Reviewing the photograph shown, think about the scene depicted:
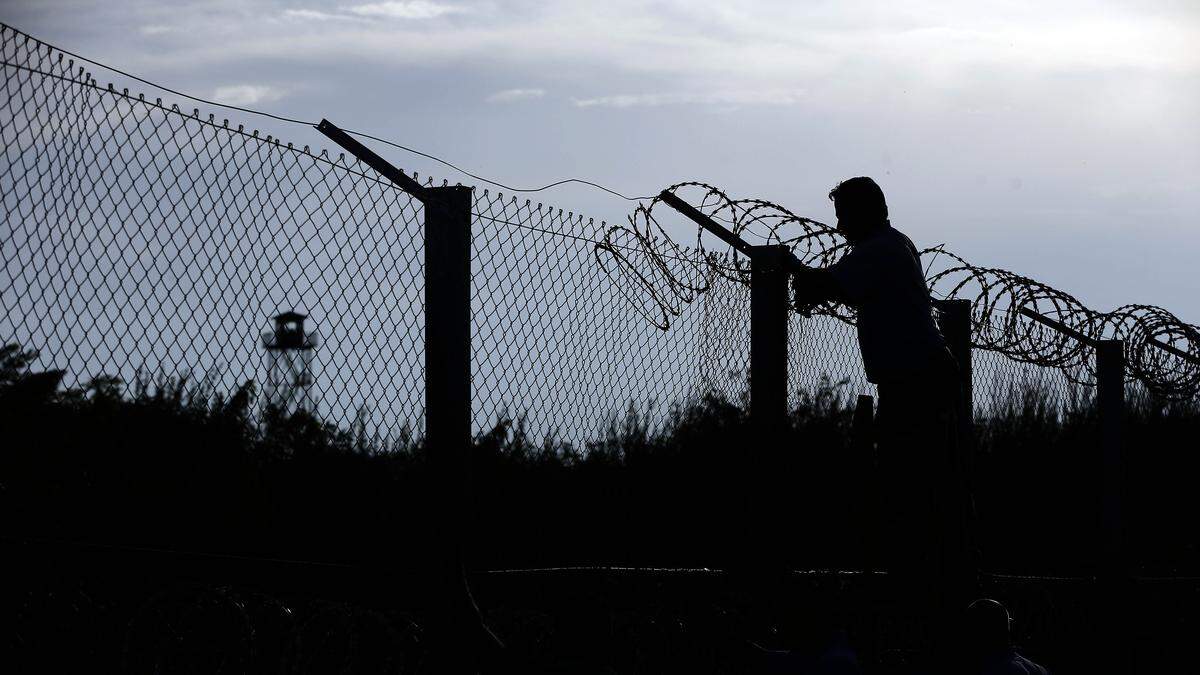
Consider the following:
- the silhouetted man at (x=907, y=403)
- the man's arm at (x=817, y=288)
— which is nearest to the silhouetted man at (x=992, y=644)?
the silhouetted man at (x=907, y=403)

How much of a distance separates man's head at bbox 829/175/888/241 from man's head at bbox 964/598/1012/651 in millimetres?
1695

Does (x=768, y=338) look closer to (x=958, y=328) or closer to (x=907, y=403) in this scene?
(x=907, y=403)

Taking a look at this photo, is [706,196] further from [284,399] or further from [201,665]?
[201,665]

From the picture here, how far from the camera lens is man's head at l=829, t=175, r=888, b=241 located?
520 centimetres

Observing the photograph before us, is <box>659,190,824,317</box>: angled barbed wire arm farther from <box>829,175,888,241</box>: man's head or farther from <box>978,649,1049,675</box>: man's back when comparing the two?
<box>978,649,1049,675</box>: man's back

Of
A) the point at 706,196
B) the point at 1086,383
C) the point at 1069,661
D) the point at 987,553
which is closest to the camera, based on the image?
the point at 706,196

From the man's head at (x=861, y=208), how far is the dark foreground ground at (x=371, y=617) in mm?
1381

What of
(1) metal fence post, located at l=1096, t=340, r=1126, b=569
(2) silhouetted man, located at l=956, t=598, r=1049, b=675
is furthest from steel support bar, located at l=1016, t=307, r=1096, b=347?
(2) silhouetted man, located at l=956, t=598, r=1049, b=675

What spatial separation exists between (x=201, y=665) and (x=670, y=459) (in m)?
2.34

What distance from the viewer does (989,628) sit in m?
4.01

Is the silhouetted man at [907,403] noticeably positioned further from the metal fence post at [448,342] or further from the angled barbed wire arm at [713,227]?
the metal fence post at [448,342]

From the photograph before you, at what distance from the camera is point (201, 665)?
3320 mm

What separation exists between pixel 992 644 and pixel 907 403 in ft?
4.07

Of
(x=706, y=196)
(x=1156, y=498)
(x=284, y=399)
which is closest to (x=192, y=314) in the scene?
(x=284, y=399)
